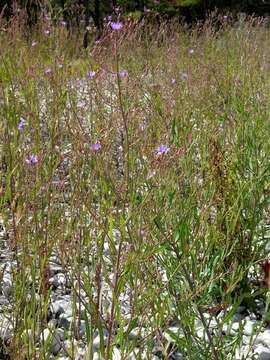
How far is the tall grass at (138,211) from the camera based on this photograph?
1.37m

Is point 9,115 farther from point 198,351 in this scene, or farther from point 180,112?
point 198,351

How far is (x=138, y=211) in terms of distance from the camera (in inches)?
52.9

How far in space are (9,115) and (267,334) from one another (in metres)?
1.74

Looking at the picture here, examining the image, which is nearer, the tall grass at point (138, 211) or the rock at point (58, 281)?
the tall grass at point (138, 211)

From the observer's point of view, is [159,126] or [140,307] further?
[159,126]

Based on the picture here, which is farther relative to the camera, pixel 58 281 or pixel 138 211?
pixel 58 281

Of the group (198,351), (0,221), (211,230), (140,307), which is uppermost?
(0,221)

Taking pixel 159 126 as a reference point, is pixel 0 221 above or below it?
below

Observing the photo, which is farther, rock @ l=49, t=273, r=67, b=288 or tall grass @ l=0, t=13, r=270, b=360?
rock @ l=49, t=273, r=67, b=288

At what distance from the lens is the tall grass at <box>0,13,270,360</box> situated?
4.49ft

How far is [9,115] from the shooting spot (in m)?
2.90

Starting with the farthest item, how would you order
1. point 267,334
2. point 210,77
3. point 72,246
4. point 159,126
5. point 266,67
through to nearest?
point 266,67
point 210,77
point 159,126
point 267,334
point 72,246

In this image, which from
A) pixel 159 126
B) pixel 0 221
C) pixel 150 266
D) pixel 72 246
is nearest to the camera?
pixel 72 246

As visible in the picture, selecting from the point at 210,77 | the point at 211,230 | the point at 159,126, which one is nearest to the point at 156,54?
the point at 210,77
